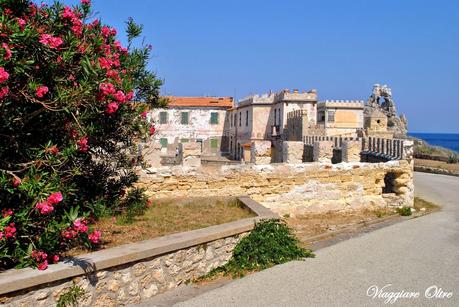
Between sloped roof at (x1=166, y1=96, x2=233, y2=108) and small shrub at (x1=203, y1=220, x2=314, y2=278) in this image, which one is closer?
small shrub at (x1=203, y1=220, x2=314, y2=278)

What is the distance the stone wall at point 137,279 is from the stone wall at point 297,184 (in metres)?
3.44

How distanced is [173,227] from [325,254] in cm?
252

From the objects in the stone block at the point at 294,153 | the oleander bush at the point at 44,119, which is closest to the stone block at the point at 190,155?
the stone block at the point at 294,153

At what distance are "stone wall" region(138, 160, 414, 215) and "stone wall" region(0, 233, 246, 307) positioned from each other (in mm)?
3436

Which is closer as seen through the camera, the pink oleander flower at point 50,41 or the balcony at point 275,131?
the pink oleander flower at point 50,41

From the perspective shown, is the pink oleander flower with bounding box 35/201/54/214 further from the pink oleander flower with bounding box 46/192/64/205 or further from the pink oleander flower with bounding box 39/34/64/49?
the pink oleander flower with bounding box 39/34/64/49

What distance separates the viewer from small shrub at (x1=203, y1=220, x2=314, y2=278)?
276 inches

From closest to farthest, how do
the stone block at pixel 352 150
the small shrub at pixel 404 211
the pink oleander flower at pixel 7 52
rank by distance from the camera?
the pink oleander flower at pixel 7 52 → the small shrub at pixel 404 211 → the stone block at pixel 352 150

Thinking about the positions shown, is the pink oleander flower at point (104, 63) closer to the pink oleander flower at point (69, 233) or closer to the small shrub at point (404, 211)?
the pink oleander flower at point (69, 233)

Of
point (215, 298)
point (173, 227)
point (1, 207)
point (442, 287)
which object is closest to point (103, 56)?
point (1, 207)

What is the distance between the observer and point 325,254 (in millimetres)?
7953

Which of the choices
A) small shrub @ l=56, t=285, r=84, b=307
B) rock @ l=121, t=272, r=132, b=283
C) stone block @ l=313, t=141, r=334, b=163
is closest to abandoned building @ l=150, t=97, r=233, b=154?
stone block @ l=313, t=141, r=334, b=163

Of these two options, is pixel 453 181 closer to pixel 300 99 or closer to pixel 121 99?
pixel 121 99

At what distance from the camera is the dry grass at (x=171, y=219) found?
22.6 ft
